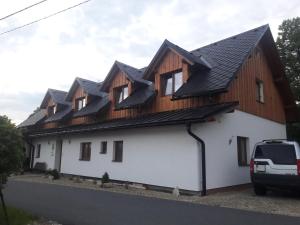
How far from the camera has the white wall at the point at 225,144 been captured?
41.4ft

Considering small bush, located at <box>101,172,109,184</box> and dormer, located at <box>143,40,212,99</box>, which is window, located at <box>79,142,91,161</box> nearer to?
small bush, located at <box>101,172,109,184</box>

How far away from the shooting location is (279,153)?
438 inches

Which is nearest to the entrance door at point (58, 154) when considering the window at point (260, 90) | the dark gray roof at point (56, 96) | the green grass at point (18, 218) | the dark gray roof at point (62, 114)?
the dark gray roof at point (62, 114)

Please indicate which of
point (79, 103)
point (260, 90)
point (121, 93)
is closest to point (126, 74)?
point (121, 93)

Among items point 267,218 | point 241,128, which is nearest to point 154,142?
point 241,128

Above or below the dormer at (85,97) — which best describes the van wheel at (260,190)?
below

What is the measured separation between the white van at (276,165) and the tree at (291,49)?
697 inches

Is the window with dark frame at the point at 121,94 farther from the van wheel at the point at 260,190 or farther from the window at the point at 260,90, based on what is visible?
the van wheel at the point at 260,190

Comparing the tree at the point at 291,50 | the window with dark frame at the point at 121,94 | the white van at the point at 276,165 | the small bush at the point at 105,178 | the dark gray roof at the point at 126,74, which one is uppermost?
the tree at the point at 291,50

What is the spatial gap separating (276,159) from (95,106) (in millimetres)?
12604

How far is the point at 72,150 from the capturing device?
19.8 meters

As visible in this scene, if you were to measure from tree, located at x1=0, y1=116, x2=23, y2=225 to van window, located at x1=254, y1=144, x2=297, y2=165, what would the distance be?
8186mm

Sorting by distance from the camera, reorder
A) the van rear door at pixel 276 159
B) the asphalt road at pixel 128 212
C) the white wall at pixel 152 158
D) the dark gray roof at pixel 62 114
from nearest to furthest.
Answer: the asphalt road at pixel 128 212, the van rear door at pixel 276 159, the white wall at pixel 152 158, the dark gray roof at pixel 62 114

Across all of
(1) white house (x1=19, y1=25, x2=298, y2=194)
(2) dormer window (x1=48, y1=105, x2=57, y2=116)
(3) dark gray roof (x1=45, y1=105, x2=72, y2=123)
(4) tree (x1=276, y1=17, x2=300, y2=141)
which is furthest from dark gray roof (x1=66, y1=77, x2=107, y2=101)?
(4) tree (x1=276, y1=17, x2=300, y2=141)
